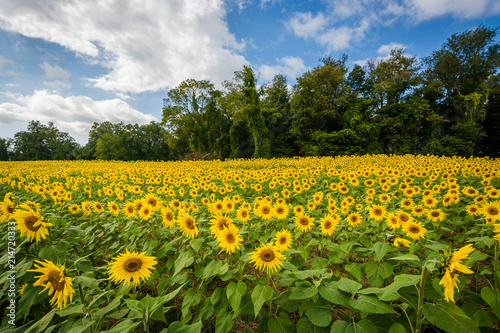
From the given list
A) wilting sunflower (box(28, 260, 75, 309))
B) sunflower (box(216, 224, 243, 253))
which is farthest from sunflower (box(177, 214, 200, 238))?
wilting sunflower (box(28, 260, 75, 309))

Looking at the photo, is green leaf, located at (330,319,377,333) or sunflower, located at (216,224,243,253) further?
sunflower, located at (216,224,243,253)

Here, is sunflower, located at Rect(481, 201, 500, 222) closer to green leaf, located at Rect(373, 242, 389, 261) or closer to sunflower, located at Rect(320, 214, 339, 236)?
sunflower, located at Rect(320, 214, 339, 236)

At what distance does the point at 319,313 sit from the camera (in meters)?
1.28

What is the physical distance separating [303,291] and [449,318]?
2.59 feet

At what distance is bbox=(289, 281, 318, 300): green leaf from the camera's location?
1253 mm

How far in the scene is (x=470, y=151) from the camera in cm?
2380

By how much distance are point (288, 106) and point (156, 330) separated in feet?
129

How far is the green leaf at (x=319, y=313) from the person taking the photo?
1.22 meters

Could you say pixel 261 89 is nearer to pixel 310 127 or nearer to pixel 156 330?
pixel 310 127

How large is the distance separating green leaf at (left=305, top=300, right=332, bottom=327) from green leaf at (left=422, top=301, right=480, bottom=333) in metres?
0.52

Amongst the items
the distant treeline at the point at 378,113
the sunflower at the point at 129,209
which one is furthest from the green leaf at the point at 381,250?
the distant treeline at the point at 378,113

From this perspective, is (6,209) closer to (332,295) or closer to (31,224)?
(31,224)

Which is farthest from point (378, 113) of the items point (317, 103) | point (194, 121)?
point (194, 121)

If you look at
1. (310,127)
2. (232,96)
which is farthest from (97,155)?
(310,127)
